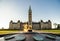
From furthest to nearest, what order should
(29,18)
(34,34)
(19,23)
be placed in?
(19,23) < (29,18) < (34,34)

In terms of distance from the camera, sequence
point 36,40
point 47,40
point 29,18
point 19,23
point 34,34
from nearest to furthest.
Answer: point 36,40 → point 47,40 → point 34,34 → point 29,18 → point 19,23

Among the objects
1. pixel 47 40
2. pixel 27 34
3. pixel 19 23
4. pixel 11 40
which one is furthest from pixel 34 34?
pixel 19 23

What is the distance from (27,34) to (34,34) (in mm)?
238

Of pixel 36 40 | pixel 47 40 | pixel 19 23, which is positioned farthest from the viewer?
pixel 19 23

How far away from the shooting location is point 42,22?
11038 cm

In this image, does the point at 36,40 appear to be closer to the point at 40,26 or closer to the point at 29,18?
the point at 29,18

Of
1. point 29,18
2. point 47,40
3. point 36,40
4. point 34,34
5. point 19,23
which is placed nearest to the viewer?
point 36,40

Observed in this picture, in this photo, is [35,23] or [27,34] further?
[35,23]

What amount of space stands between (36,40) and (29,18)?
294 ft

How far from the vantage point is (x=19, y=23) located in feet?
350

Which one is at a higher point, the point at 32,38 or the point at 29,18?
the point at 29,18

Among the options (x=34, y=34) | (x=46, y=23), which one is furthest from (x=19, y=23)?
(x=34, y=34)

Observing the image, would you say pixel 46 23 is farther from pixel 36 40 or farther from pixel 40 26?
pixel 36 40

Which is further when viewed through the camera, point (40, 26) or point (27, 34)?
point (40, 26)
